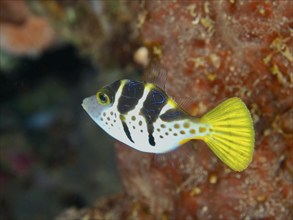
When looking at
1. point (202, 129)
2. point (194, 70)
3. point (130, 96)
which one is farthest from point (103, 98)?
point (194, 70)

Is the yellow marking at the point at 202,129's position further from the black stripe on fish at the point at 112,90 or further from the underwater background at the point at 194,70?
the black stripe on fish at the point at 112,90

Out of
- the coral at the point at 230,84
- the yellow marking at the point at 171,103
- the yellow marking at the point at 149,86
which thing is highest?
Answer: the yellow marking at the point at 149,86

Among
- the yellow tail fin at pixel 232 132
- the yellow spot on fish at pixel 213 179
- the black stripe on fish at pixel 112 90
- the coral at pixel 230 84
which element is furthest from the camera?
the yellow spot on fish at pixel 213 179

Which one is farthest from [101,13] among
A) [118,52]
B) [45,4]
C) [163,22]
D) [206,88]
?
[206,88]

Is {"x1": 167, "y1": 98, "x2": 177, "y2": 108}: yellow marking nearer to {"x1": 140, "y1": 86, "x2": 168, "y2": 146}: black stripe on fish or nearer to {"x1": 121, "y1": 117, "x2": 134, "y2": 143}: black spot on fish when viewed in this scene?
{"x1": 140, "y1": 86, "x2": 168, "y2": 146}: black stripe on fish

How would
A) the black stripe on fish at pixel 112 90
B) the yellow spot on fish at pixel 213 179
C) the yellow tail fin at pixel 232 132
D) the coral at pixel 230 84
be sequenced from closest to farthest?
the yellow tail fin at pixel 232 132
the black stripe on fish at pixel 112 90
the coral at pixel 230 84
the yellow spot on fish at pixel 213 179

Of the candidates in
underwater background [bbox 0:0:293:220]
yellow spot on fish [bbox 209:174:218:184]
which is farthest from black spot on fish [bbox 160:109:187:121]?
yellow spot on fish [bbox 209:174:218:184]

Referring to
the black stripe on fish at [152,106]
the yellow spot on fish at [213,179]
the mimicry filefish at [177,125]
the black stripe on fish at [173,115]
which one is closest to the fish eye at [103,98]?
the mimicry filefish at [177,125]
